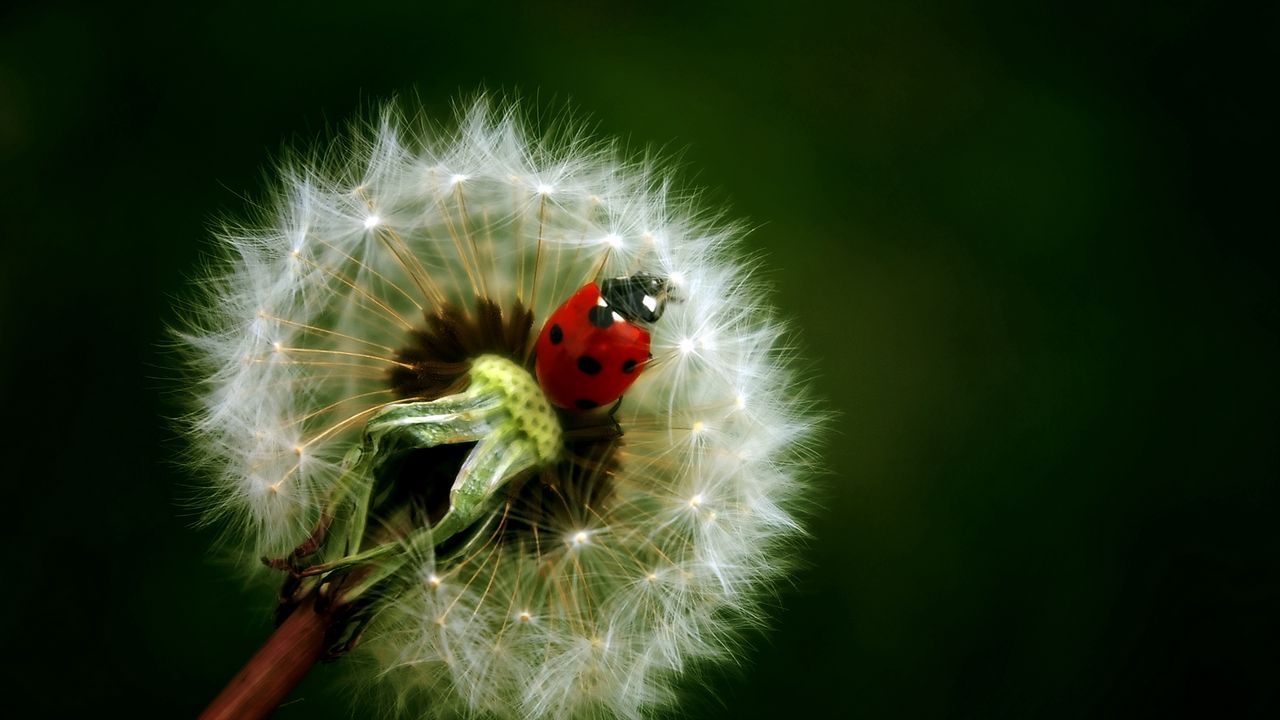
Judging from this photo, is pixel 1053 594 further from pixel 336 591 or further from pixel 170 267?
pixel 170 267

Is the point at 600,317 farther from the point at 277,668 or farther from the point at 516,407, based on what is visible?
the point at 277,668

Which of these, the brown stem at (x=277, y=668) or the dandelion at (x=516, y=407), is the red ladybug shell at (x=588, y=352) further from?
the brown stem at (x=277, y=668)

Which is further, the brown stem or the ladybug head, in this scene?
the ladybug head

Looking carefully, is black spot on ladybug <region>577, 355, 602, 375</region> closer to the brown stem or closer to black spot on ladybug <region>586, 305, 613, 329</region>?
black spot on ladybug <region>586, 305, 613, 329</region>

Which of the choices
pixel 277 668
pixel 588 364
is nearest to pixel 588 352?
pixel 588 364

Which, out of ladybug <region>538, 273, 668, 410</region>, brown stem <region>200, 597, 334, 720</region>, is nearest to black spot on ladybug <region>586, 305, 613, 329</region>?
ladybug <region>538, 273, 668, 410</region>
